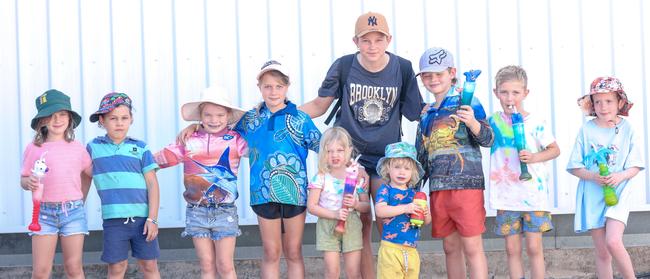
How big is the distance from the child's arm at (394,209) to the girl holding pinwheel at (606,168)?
135 cm

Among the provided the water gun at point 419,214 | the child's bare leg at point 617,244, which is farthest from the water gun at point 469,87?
the child's bare leg at point 617,244

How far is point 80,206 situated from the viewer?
574 cm

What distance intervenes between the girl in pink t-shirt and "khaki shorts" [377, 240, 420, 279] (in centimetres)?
208

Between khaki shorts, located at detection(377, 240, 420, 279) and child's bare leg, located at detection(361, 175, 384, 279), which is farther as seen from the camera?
child's bare leg, located at detection(361, 175, 384, 279)

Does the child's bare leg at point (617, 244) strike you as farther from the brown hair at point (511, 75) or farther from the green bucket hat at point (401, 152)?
the green bucket hat at point (401, 152)

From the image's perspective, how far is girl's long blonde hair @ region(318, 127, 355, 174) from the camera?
5512mm

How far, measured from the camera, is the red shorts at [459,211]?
550cm

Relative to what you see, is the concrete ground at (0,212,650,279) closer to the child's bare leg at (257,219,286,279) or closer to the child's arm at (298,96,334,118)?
the child's bare leg at (257,219,286,279)

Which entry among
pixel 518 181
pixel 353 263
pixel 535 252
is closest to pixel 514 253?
pixel 535 252

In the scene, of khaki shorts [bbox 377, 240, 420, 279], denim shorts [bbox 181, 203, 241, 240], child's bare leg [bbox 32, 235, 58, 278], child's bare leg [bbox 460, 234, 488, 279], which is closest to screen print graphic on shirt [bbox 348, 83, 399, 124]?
khaki shorts [bbox 377, 240, 420, 279]

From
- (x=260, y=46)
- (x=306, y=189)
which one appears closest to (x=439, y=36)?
(x=260, y=46)

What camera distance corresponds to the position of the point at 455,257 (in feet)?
18.9

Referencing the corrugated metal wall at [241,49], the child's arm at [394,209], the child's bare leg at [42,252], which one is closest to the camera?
the child's arm at [394,209]

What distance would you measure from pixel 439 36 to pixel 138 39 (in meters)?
2.50
